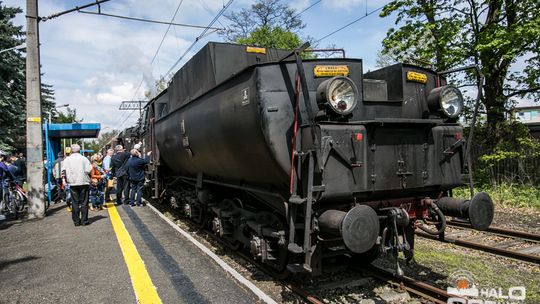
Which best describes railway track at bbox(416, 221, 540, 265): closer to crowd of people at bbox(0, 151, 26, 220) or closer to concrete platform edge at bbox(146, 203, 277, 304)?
concrete platform edge at bbox(146, 203, 277, 304)

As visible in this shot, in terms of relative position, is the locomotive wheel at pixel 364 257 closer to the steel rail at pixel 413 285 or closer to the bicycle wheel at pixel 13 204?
the steel rail at pixel 413 285

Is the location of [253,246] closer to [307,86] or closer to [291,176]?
[291,176]

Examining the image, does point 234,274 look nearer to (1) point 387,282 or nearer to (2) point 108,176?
(1) point 387,282


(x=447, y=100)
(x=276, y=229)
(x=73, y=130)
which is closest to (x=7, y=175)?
(x=73, y=130)

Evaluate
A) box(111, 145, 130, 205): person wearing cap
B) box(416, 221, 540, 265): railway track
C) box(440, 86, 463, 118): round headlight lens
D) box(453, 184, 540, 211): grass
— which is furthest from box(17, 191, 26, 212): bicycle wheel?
box(453, 184, 540, 211): grass

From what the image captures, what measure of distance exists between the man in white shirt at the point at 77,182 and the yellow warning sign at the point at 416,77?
290 inches

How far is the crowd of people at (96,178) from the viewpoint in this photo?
8.80 m

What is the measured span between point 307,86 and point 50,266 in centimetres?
Answer: 475

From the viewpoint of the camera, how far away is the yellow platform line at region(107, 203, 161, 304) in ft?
14.9

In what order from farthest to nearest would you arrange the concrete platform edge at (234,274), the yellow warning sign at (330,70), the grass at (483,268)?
1. the grass at (483,268)
2. the concrete platform edge at (234,274)
3. the yellow warning sign at (330,70)

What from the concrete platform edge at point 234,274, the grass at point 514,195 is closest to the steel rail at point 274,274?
the concrete platform edge at point 234,274

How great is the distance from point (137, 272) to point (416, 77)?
451 centimetres

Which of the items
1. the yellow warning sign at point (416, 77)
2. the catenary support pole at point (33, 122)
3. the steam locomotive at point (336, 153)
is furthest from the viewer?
the catenary support pole at point (33, 122)

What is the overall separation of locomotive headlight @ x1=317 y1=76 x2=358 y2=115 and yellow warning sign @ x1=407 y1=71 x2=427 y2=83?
3.37ft
